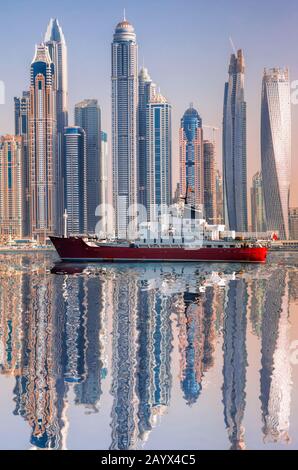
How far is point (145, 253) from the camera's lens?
40.7 metres

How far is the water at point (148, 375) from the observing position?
7.43 metres

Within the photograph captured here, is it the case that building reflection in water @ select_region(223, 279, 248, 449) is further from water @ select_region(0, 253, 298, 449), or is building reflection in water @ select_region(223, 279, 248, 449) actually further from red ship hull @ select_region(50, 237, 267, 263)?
red ship hull @ select_region(50, 237, 267, 263)

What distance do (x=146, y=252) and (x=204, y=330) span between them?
1051 inches

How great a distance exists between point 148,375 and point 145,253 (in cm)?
3088

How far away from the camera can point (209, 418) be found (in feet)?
26.0

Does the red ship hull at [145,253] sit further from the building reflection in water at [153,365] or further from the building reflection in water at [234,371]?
the building reflection in water at [153,365]

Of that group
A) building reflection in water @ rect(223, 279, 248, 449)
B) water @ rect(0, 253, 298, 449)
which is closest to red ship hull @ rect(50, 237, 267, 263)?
water @ rect(0, 253, 298, 449)

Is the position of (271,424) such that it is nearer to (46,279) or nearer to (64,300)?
(64,300)

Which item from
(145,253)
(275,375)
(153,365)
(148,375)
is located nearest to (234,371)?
(275,375)

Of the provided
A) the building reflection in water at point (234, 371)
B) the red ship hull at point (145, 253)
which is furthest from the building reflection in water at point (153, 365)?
the red ship hull at point (145, 253)

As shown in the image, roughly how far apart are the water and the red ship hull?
70.3 feet

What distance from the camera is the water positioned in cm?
743

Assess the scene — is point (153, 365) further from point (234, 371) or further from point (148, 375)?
point (234, 371)

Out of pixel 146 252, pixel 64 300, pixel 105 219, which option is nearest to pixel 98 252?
pixel 146 252
